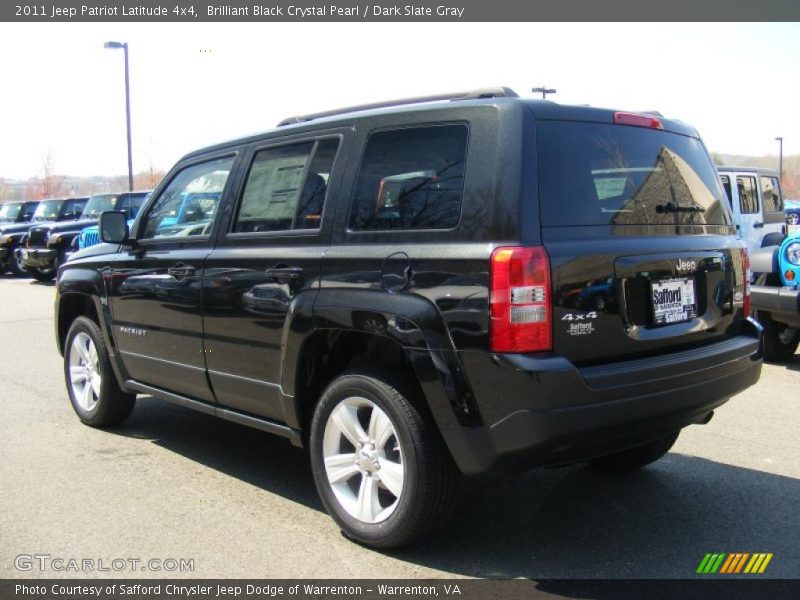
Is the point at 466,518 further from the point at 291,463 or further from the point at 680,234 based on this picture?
the point at 680,234

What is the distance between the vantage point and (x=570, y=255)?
3.11 m

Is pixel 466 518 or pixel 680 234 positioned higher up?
pixel 680 234

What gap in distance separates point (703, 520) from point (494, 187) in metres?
2.05

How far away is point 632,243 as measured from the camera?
3363 millimetres

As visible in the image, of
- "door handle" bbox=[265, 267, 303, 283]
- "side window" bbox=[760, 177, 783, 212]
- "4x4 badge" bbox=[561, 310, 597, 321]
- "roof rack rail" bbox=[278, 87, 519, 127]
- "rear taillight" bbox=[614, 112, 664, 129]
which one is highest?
"side window" bbox=[760, 177, 783, 212]

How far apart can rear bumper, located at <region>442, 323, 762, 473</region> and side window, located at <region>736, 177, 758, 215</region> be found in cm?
1056

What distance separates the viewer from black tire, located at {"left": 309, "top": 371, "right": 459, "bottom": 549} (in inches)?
129

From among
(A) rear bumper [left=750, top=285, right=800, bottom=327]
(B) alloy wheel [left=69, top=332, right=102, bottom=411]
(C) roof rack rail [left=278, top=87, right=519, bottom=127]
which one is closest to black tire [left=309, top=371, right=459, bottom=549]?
(C) roof rack rail [left=278, top=87, right=519, bottom=127]

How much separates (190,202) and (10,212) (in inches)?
942

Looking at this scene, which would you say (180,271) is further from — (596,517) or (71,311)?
(596,517)

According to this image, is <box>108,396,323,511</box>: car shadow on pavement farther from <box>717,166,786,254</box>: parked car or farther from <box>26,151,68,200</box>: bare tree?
<box>26,151,68,200</box>: bare tree

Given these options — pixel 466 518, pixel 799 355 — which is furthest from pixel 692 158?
pixel 799 355

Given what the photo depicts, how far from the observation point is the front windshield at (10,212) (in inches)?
1006

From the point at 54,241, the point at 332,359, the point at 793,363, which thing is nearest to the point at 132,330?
the point at 332,359
